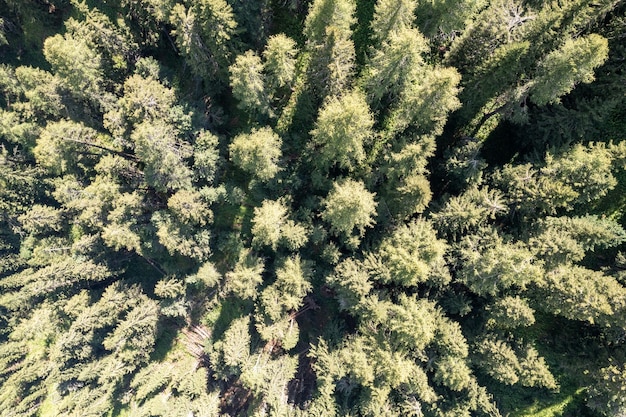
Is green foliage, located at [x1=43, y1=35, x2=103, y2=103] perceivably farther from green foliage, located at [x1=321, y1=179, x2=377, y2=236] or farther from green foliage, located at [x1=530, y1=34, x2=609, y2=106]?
green foliage, located at [x1=530, y1=34, x2=609, y2=106]

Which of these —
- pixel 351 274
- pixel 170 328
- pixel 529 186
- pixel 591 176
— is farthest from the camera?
pixel 170 328

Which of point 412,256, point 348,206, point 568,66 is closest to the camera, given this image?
point 568,66

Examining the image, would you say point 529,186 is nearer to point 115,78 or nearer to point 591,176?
point 591,176

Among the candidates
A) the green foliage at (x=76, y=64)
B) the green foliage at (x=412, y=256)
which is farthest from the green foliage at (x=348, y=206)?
the green foliage at (x=76, y=64)

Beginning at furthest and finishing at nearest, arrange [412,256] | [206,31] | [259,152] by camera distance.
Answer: [259,152] < [412,256] < [206,31]

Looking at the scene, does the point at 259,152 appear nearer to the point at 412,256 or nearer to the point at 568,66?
the point at 412,256

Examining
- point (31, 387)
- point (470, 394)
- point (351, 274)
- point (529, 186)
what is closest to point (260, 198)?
point (351, 274)

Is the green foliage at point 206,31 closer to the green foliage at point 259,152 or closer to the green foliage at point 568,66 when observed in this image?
the green foliage at point 259,152

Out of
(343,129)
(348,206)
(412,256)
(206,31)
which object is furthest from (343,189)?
(206,31)
